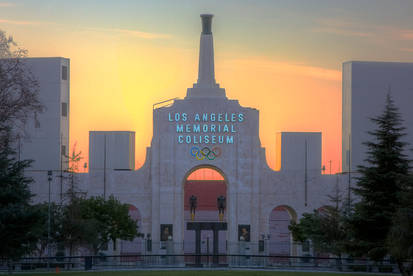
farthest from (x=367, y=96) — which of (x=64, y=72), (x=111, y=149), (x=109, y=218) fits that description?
(x=64, y=72)

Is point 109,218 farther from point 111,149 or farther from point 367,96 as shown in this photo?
point 367,96

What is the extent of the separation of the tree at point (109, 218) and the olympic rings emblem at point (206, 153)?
27.8 ft

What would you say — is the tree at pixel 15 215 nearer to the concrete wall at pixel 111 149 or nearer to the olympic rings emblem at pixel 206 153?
the olympic rings emblem at pixel 206 153

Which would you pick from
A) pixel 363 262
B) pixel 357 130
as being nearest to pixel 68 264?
pixel 363 262

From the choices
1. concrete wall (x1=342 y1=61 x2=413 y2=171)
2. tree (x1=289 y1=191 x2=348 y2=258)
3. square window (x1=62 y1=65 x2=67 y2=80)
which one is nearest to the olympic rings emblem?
concrete wall (x1=342 y1=61 x2=413 y2=171)

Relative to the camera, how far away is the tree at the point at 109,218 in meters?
71.8

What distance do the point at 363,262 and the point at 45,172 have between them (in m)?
32.4

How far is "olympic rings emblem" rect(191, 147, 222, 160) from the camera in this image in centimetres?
7881

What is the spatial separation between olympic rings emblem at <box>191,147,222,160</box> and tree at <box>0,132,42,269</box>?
35.1 meters

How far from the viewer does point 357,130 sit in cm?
8012

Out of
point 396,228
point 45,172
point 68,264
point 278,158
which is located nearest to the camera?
point 396,228

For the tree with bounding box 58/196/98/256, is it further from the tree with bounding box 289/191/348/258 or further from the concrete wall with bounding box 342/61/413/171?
the concrete wall with bounding box 342/61/413/171

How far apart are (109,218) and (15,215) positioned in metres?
31.0

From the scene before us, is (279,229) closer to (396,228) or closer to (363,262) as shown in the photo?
(363,262)
